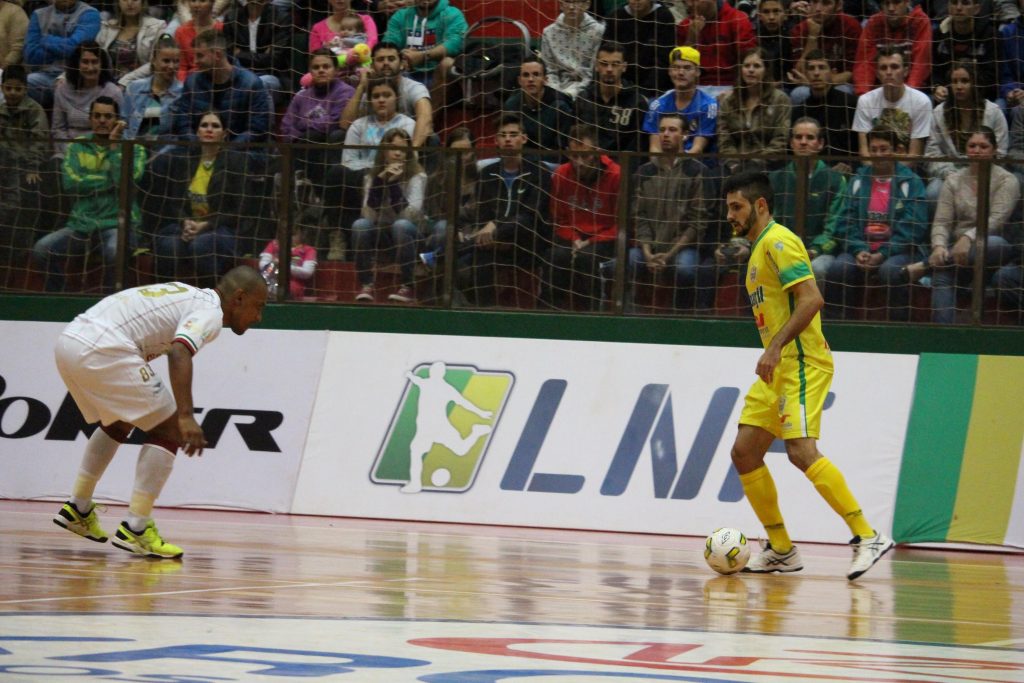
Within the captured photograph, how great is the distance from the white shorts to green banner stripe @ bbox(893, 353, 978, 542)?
5.66m

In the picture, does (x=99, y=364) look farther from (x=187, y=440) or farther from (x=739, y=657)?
(x=739, y=657)

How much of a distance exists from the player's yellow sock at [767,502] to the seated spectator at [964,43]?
5933mm

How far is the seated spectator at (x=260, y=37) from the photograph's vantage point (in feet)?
49.1

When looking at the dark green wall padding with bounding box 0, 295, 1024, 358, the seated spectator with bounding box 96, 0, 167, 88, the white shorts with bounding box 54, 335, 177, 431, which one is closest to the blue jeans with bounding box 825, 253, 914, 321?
the dark green wall padding with bounding box 0, 295, 1024, 358

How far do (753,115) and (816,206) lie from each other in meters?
1.16

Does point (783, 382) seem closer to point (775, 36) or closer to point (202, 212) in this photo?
point (775, 36)

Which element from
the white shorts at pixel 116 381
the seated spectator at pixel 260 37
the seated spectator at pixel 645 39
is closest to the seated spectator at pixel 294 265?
the seated spectator at pixel 260 37

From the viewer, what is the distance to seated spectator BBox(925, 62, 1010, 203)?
12820 mm

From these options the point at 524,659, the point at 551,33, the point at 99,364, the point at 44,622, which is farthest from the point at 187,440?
the point at 551,33

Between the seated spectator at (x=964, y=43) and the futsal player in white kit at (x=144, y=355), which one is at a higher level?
the seated spectator at (x=964, y=43)

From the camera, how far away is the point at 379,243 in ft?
41.8

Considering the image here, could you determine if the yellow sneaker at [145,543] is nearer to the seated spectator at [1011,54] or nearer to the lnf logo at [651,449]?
the lnf logo at [651,449]

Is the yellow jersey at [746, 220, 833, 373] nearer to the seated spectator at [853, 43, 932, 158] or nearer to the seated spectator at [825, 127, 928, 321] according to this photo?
the seated spectator at [825, 127, 928, 321]

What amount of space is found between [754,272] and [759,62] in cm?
475
